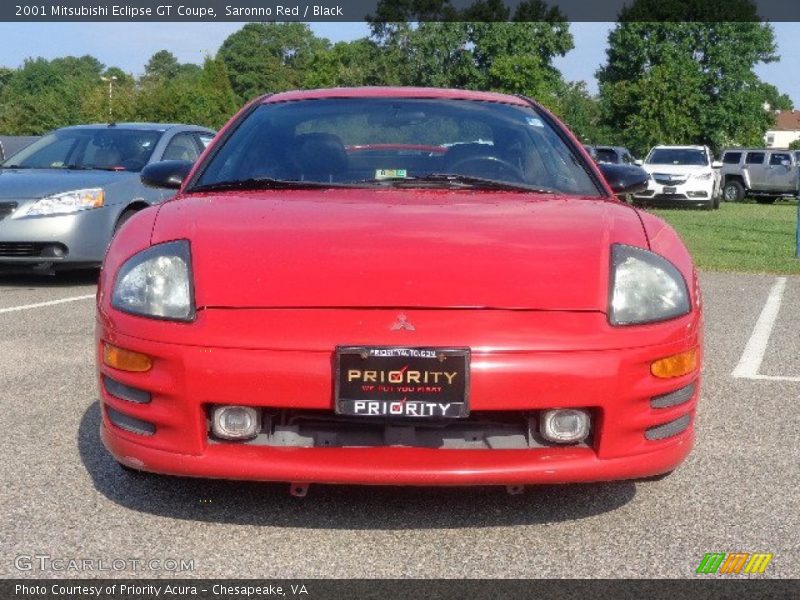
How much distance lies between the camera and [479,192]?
3.87m

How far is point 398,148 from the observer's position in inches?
173

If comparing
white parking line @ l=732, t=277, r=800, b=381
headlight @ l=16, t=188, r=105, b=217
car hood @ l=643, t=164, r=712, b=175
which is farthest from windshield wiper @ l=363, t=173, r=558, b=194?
car hood @ l=643, t=164, r=712, b=175

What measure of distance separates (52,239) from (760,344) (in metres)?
5.36

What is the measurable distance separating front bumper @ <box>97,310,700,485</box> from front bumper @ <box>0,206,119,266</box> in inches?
242

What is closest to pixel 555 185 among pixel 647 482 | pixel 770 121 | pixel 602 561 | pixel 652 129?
pixel 647 482

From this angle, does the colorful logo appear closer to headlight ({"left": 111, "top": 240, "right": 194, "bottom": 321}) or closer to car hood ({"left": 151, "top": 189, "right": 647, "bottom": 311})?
car hood ({"left": 151, "top": 189, "right": 647, "bottom": 311})

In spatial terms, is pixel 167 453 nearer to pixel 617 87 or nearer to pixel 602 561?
pixel 602 561

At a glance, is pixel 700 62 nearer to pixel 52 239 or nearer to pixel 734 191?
pixel 734 191

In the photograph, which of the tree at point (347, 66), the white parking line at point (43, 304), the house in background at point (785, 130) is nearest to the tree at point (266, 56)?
the tree at point (347, 66)

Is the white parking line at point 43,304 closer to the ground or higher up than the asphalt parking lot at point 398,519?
closer to the ground

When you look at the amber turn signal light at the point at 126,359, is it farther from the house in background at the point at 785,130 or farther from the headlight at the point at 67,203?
the house in background at the point at 785,130

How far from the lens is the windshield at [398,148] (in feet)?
13.1

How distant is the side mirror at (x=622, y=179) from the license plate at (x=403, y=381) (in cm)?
163

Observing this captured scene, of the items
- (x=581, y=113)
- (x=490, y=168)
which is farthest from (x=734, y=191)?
(x=581, y=113)
